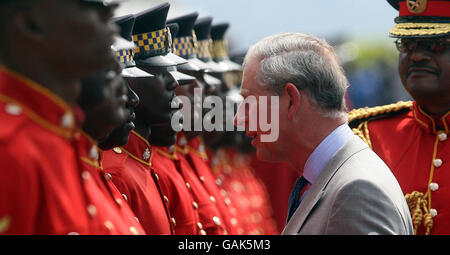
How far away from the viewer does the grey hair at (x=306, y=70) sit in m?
3.30

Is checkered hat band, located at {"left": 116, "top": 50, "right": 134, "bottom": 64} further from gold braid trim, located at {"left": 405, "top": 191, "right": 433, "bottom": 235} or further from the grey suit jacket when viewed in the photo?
gold braid trim, located at {"left": 405, "top": 191, "right": 433, "bottom": 235}

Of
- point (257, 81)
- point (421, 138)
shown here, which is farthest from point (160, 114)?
point (421, 138)

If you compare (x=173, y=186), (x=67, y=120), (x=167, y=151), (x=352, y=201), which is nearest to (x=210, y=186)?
(x=167, y=151)

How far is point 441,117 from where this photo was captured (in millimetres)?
4555

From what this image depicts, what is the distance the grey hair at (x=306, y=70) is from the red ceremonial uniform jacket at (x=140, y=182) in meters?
1.05

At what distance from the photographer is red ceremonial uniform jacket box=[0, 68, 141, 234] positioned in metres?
2.03

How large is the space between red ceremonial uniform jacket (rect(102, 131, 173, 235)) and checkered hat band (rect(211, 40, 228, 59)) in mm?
3274

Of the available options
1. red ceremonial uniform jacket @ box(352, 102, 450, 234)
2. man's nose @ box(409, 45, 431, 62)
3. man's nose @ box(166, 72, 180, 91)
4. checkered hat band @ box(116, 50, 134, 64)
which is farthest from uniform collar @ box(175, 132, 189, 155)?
man's nose @ box(409, 45, 431, 62)

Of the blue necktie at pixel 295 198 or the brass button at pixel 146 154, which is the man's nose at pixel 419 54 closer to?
the blue necktie at pixel 295 198

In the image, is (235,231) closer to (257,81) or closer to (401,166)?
(401,166)

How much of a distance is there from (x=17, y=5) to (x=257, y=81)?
1568mm

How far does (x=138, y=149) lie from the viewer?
430 centimetres

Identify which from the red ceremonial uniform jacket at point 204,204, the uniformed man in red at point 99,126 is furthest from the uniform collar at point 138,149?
the uniformed man in red at point 99,126
